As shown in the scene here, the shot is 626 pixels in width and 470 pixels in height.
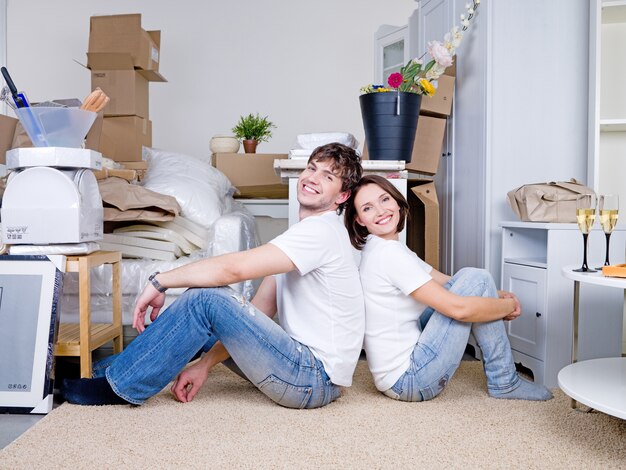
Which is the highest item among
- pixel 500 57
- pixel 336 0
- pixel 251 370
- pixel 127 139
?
pixel 336 0

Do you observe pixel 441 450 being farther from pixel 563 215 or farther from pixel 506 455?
pixel 563 215

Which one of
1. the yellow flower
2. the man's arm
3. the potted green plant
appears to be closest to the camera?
the man's arm

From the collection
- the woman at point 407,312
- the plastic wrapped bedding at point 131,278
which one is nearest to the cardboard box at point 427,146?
the plastic wrapped bedding at point 131,278

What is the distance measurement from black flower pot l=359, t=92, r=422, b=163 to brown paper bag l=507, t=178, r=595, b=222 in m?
0.49

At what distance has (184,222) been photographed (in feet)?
8.46

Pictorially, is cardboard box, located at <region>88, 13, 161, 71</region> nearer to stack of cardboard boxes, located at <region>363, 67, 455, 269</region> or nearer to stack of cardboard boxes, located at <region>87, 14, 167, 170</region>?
stack of cardboard boxes, located at <region>87, 14, 167, 170</region>

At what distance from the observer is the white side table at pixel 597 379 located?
53.7 inches

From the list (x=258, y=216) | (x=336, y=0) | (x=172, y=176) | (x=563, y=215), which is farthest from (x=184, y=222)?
(x=336, y=0)

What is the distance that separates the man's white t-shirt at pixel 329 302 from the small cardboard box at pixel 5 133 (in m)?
1.34

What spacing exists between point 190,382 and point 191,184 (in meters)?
1.13

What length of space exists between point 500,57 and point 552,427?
1.60 m

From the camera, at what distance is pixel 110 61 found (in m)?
3.18

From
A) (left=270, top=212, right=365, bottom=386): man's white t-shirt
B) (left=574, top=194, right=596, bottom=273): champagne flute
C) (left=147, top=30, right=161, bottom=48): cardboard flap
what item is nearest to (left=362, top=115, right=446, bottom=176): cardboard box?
(left=574, top=194, right=596, bottom=273): champagne flute

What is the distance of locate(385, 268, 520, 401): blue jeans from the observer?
170 centimetres
